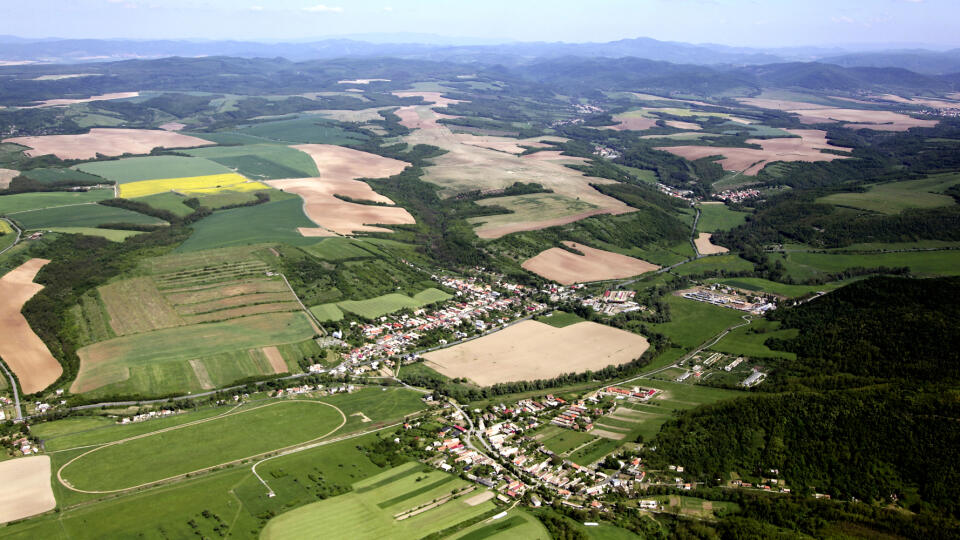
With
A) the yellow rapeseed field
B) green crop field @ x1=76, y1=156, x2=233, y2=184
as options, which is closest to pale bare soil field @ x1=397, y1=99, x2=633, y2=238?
the yellow rapeseed field

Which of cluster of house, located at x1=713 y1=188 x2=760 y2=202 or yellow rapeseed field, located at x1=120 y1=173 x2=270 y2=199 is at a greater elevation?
yellow rapeseed field, located at x1=120 y1=173 x2=270 y2=199

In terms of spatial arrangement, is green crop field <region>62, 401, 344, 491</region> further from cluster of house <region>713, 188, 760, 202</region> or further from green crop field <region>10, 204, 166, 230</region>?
cluster of house <region>713, 188, 760, 202</region>

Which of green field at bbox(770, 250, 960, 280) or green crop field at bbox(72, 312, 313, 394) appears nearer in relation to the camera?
green crop field at bbox(72, 312, 313, 394)

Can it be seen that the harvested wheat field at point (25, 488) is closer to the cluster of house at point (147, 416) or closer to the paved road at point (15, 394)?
the paved road at point (15, 394)

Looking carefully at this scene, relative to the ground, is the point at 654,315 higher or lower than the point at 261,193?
lower

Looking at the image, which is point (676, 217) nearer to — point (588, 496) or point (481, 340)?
point (481, 340)

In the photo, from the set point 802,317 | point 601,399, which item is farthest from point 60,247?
point 802,317

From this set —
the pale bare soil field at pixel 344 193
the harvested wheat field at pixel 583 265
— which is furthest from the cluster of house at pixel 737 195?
the pale bare soil field at pixel 344 193
